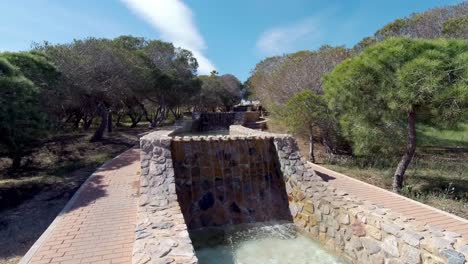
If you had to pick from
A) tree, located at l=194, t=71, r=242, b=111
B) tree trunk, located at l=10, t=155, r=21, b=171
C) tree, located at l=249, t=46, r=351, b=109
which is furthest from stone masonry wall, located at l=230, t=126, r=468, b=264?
tree, located at l=194, t=71, r=242, b=111

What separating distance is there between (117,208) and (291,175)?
391 cm

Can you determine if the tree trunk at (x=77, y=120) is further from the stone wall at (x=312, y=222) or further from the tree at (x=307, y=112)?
the stone wall at (x=312, y=222)

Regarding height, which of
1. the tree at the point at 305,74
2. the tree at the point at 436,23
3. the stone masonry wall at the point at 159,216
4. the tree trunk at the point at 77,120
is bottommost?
the stone masonry wall at the point at 159,216

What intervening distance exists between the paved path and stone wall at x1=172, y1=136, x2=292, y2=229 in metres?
1.90

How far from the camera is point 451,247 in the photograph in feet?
11.7

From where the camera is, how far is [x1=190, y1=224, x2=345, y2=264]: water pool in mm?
4984

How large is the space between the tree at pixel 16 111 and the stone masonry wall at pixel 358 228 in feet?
24.0

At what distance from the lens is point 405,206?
6.27 m

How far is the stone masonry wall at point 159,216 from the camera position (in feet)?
11.6

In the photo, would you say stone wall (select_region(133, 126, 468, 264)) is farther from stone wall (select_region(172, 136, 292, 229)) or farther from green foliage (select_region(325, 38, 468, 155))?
green foliage (select_region(325, 38, 468, 155))

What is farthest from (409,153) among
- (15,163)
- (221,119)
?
(221,119)

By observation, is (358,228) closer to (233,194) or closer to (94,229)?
(233,194)

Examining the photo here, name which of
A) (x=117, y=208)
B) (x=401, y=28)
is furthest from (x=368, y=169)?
(x=401, y=28)

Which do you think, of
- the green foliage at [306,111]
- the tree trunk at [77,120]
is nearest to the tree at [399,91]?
the green foliage at [306,111]
